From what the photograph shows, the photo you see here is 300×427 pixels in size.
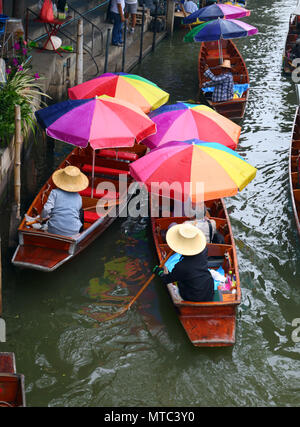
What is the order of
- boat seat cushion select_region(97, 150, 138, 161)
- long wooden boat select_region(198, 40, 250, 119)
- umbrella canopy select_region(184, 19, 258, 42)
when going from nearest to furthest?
boat seat cushion select_region(97, 150, 138, 161)
long wooden boat select_region(198, 40, 250, 119)
umbrella canopy select_region(184, 19, 258, 42)

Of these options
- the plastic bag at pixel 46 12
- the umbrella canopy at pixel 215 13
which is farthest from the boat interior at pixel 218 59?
the plastic bag at pixel 46 12

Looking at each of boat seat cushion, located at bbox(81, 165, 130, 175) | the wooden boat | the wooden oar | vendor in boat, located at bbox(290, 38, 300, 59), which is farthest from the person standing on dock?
the wooden boat

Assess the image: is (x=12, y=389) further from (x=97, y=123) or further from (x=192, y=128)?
(x=192, y=128)

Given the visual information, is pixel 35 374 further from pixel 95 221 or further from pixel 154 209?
pixel 154 209

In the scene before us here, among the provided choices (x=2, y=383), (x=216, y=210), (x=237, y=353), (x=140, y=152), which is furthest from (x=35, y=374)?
(x=140, y=152)

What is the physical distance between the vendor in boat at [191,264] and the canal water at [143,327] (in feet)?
2.98

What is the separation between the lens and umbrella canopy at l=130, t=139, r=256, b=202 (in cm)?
833

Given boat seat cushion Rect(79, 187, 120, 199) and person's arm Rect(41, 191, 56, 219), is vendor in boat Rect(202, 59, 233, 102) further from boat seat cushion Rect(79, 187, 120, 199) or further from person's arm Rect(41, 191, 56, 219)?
person's arm Rect(41, 191, 56, 219)

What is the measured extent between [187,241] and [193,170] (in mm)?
1431

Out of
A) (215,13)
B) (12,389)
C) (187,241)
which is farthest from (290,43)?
(12,389)

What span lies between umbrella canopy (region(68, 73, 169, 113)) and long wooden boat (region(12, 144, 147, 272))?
42.6 inches

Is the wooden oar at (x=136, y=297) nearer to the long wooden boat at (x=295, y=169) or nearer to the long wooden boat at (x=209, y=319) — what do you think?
the long wooden boat at (x=209, y=319)

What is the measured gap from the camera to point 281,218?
11.4m

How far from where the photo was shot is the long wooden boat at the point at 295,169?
10612mm
